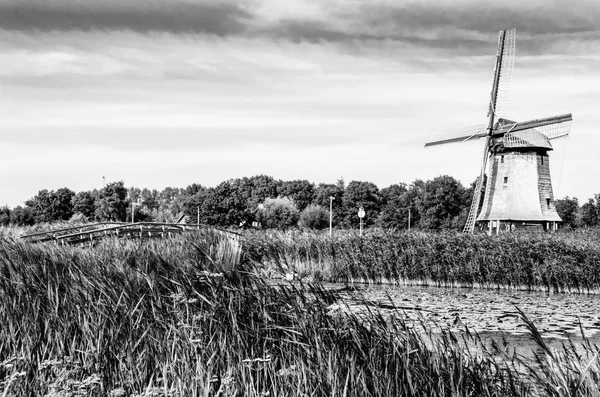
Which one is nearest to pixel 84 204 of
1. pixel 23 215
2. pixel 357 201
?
pixel 23 215

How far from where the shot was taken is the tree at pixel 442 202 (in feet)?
201

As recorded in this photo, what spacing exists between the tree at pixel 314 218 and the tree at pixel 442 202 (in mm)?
11154

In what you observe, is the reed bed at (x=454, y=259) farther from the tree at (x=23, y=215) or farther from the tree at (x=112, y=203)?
the tree at (x=23, y=215)

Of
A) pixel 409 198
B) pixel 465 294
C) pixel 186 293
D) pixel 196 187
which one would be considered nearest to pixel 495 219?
pixel 465 294

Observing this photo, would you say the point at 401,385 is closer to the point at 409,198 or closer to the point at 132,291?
the point at 132,291

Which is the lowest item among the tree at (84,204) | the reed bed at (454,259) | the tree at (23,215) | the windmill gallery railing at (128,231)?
the reed bed at (454,259)

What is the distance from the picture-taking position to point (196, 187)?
326ft

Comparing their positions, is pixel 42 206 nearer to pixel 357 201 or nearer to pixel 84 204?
pixel 84 204

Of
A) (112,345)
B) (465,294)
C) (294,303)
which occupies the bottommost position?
(465,294)

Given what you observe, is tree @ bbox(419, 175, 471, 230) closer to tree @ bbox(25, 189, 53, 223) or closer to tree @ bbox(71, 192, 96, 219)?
tree @ bbox(71, 192, 96, 219)

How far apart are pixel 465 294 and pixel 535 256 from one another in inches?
102

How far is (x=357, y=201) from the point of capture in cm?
7412

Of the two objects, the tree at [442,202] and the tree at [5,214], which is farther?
the tree at [5,214]

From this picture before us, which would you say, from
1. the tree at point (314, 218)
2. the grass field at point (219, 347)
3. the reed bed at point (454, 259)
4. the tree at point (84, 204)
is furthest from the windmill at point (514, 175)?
the tree at point (84, 204)
